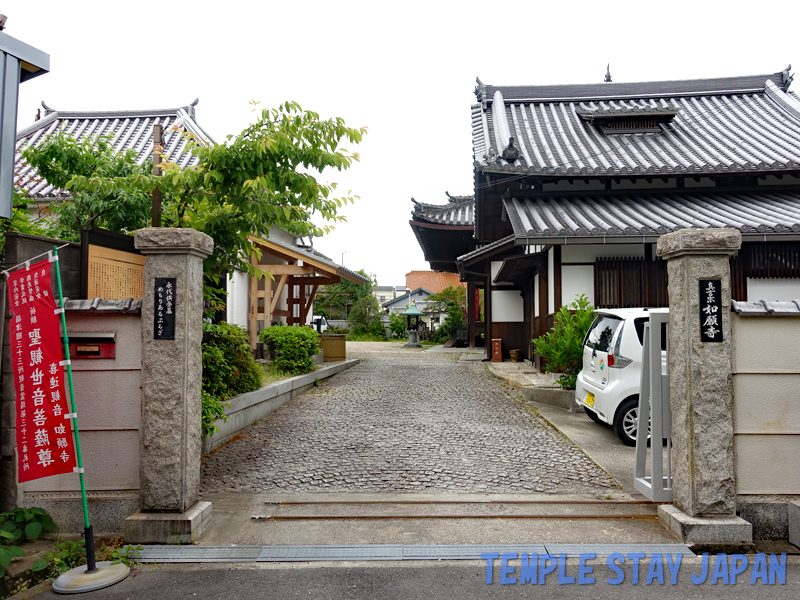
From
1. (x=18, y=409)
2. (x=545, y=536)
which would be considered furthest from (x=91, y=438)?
(x=545, y=536)

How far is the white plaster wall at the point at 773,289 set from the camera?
9.89 metres

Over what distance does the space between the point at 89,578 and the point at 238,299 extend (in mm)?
Result: 11228

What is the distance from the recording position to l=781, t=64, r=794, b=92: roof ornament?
16.0 metres

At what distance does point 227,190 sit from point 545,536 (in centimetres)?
449

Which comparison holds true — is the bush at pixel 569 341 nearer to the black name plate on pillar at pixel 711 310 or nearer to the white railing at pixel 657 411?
the white railing at pixel 657 411

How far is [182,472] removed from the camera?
4117mm

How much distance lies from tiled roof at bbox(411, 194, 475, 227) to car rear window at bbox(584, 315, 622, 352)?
440 inches

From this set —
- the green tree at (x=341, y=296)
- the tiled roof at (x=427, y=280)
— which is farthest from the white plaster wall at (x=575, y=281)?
the tiled roof at (x=427, y=280)

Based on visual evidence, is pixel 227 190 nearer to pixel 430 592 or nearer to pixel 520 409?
pixel 430 592

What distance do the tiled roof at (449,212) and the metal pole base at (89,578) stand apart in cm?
1562

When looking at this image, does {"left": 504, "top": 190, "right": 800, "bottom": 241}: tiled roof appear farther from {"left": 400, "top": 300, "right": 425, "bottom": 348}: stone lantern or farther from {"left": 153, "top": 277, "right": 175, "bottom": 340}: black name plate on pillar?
{"left": 400, "top": 300, "right": 425, "bottom": 348}: stone lantern

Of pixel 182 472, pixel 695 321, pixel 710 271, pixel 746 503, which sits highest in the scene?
pixel 710 271

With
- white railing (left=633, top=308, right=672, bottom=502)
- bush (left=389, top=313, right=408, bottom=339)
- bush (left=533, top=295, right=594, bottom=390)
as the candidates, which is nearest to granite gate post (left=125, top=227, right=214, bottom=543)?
white railing (left=633, top=308, right=672, bottom=502)

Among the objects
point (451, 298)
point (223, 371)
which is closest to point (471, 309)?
point (451, 298)
